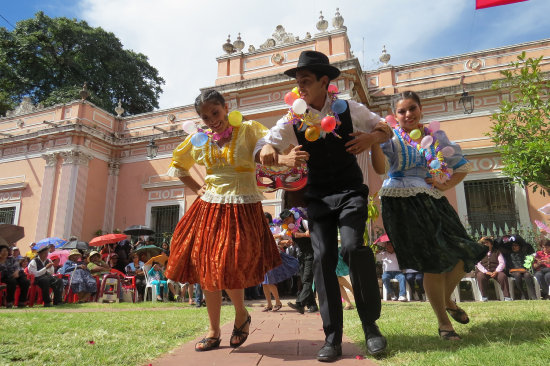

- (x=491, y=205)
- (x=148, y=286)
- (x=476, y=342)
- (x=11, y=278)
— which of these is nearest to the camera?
(x=476, y=342)

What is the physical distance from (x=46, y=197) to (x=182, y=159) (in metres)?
15.6

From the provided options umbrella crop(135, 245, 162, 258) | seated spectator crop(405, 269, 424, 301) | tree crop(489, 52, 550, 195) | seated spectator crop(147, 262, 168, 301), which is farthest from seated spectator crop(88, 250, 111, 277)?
tree crop(489, 52, 550, 195)

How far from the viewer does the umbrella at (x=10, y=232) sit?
1190 centimetres

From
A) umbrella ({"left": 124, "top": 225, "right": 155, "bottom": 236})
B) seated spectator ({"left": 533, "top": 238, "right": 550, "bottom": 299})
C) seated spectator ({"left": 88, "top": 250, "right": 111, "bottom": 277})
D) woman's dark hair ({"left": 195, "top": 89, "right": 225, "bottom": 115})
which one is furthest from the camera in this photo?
umbrella ({"left": 124, "top": 225, "right": 155, "bottom": 236})

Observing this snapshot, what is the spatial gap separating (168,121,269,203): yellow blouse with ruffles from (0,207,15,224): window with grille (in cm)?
1785

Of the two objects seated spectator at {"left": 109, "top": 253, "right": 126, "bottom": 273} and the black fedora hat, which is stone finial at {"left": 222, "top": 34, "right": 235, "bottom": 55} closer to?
seated spectator at {"left": 109, "top": 253, "right": 126, "bottom": 273}

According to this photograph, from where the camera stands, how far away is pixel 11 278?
7.62 metres

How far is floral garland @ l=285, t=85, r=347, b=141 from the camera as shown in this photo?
2.53 meters

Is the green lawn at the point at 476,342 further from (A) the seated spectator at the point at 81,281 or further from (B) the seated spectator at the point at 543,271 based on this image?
(A) the seated spectator at the point at 81,281

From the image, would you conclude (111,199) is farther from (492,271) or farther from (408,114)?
(408,114)

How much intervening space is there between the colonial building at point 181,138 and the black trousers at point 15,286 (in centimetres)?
626

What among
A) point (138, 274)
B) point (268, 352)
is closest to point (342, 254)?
point (268, 352)

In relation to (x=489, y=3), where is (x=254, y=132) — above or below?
below

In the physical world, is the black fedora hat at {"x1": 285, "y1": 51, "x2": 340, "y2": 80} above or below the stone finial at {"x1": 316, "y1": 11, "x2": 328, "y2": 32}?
below
